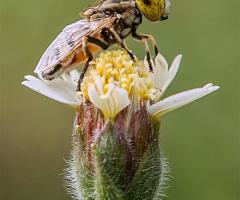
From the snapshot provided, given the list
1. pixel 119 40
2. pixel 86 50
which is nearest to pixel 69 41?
pixel 86 50

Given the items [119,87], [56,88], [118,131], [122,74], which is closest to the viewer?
[118,131]

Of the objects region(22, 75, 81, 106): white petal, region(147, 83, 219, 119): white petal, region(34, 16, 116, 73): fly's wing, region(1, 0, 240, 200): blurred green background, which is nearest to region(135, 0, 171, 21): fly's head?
region(34, 16, 116, 73): fly's wing

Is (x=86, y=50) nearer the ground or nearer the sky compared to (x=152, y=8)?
nearer the ground

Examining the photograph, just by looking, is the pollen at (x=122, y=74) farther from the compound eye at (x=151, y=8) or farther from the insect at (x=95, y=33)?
the compound eye at (x=151, y=8)

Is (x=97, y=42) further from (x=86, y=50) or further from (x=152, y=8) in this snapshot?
(x=152, y=8)
